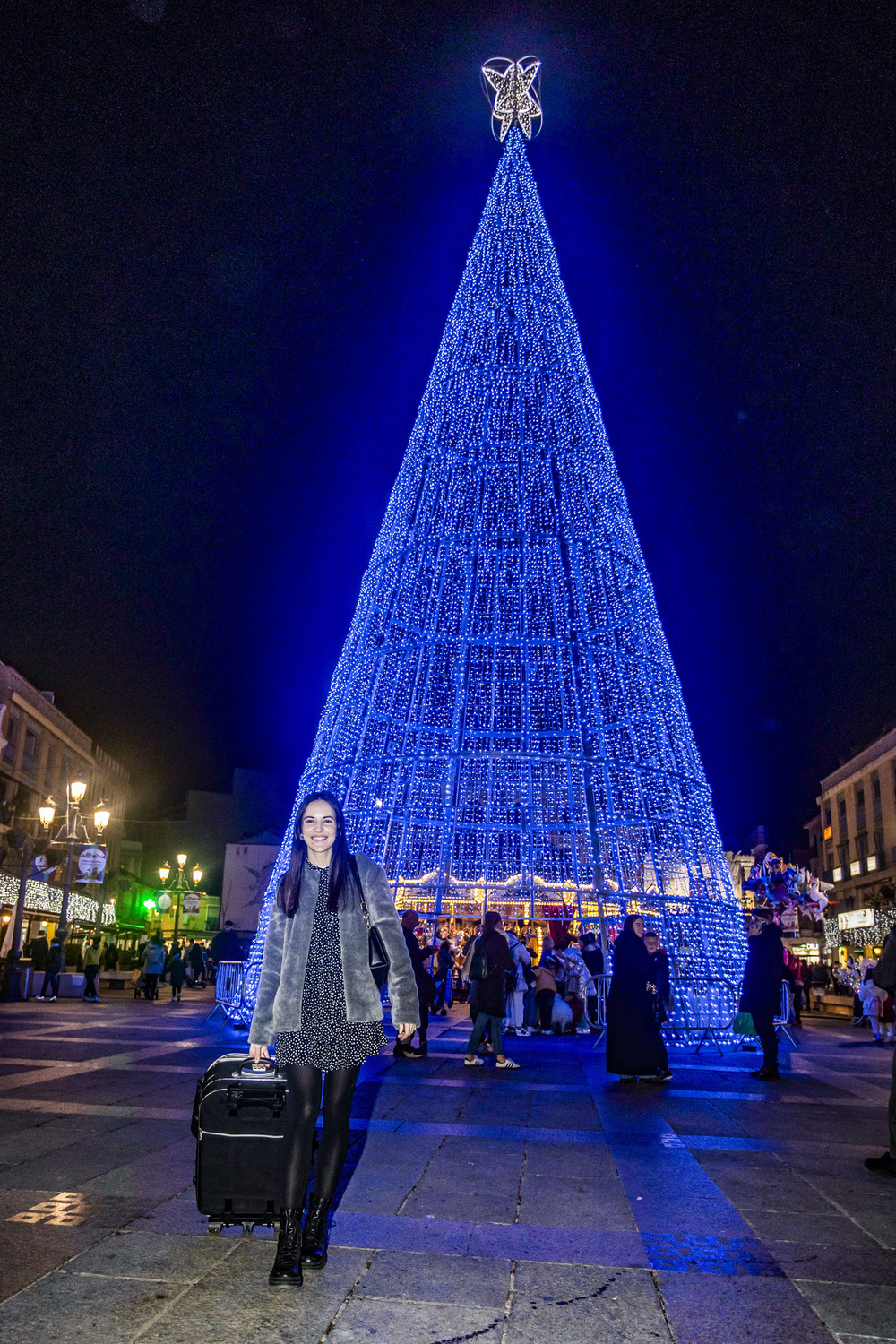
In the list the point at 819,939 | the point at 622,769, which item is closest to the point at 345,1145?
the point at 622,769

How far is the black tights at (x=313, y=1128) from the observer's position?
343cm

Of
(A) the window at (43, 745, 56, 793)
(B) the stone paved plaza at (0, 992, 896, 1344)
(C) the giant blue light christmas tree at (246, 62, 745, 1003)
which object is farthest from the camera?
(A) the window at (43, 745, 56, 793)

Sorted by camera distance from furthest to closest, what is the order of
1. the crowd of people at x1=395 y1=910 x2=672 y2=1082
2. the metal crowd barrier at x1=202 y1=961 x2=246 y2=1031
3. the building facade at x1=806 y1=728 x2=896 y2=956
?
the building facade at x1=806 y1=728 x2=896 y2=956 < the metal crowd barrier at x1=202 y1=961 x2=246 y2=1031 < the crowd of people at x1=395 y1=910 x2=672 y2=1082

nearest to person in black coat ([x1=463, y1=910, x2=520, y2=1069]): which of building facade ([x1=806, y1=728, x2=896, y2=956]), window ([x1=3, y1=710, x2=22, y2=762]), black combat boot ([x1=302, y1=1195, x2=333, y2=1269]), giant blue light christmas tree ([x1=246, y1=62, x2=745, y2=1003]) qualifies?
giant blue light christmas tree ([x1=246, y1=62, x2=745, y2=1003])

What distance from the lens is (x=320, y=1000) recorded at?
3553mm

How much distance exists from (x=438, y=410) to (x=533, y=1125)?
418 inches

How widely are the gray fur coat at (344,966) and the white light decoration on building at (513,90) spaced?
55.7ft

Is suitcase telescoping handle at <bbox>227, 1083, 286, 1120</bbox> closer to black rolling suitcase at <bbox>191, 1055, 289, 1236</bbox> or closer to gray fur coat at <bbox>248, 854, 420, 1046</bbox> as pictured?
black rolling suitcase at <bbox>191, 1055, 289, 1236</bbox>

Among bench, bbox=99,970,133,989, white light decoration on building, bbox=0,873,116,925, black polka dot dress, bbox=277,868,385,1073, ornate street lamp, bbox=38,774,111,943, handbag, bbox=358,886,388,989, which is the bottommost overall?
bench, bbox=99,970,133,989

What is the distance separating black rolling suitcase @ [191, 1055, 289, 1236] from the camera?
141 inches

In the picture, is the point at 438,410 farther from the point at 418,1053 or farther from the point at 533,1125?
the point at 533,1125

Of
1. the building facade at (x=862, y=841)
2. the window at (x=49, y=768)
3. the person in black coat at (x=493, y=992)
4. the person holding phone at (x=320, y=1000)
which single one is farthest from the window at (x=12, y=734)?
the person holding phone at (x=320, y=1000)

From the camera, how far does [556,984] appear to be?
1452 centimetres

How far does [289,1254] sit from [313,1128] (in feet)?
1.31
